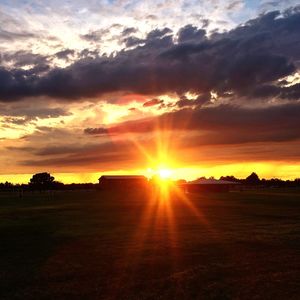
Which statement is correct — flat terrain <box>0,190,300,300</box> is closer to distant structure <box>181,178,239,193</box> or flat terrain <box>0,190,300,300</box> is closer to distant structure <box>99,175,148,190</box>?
distant structure <box>181,178,239,193</box>

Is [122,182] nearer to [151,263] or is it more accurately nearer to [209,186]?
[209,186]

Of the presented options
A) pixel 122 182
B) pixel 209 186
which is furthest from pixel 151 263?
pixel 122 182

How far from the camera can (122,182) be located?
14275 centimetres

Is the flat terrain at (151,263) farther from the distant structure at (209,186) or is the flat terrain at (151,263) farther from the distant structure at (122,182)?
the distant structure at (122,182)

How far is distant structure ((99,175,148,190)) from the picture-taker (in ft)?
461

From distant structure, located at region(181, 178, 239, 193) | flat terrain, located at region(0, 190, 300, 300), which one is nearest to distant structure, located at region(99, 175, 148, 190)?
distant structure, located at region(181, 178, 239, 193)

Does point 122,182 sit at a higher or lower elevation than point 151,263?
higher

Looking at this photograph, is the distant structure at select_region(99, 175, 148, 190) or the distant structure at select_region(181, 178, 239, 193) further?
the distant structure at select_region(99, 175, 148, 190)

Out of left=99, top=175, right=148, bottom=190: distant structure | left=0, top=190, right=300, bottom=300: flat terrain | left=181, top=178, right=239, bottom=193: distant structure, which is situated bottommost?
left=0, top=190, right=300, bottom=300: flat terrain

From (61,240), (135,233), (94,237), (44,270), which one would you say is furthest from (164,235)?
(44,270)

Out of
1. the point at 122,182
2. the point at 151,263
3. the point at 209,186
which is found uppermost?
the point at 122,182

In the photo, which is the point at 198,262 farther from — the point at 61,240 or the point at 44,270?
the point at 61,240

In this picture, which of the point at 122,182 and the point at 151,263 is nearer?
the point at 151,263

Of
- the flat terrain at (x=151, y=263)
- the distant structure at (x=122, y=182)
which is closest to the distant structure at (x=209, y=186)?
the distant structure at (x=122, y=182)
